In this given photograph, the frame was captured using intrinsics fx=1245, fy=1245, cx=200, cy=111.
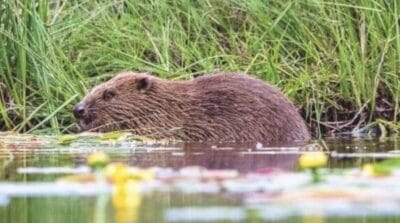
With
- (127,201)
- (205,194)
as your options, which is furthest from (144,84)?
(127,201)

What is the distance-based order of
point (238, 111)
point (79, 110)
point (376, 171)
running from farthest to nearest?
point (238, 111) < point (79, 110) < point (376, 171)

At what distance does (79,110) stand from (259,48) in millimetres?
1577

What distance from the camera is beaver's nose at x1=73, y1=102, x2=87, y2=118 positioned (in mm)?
7929

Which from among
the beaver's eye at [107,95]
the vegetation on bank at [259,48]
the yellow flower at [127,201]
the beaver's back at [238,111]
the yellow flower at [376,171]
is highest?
the vegetation on bank at [259,48]

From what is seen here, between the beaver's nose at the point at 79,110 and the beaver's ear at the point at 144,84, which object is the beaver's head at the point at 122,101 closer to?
the beaver's ear at the point at 144,84

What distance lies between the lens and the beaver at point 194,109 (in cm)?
803

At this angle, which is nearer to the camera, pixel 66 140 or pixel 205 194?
pixel 205 194

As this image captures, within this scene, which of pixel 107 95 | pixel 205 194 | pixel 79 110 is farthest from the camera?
pixel 107 95

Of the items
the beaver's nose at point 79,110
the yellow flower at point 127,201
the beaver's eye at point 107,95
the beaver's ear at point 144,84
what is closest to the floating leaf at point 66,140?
the beaver's nose at point 79,110

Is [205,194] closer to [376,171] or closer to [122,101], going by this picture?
[376,171]

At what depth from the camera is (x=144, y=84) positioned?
27.4 ft

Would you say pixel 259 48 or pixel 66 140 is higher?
pixel 259 48

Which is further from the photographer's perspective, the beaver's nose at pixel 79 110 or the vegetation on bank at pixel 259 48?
the vegetation on bank at pixel 259 48

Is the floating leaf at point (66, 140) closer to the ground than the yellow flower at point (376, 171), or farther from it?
farther from it
